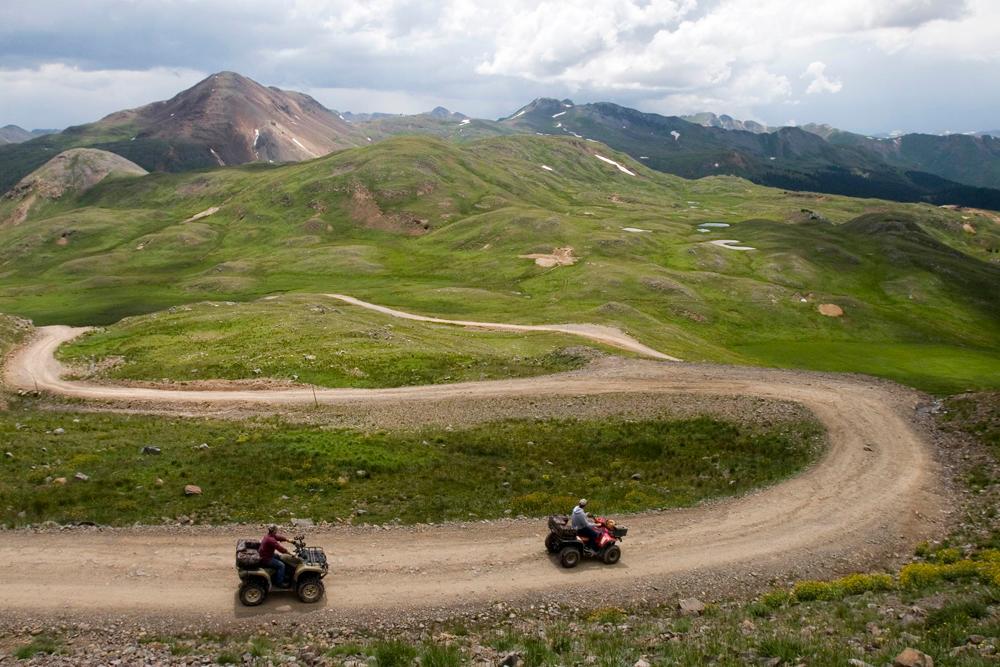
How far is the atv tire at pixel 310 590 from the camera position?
21641 mm

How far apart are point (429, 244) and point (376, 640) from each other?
158064 millimetres

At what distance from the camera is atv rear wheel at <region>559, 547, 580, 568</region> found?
24531mm

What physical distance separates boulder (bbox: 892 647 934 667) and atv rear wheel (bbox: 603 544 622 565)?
1135 cm

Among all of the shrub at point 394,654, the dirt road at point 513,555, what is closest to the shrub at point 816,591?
the dirt road at point 513,555

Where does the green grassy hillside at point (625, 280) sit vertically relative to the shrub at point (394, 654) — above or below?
above

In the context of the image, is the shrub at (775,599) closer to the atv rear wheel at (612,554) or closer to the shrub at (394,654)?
the atv rear wheel at (612,554)

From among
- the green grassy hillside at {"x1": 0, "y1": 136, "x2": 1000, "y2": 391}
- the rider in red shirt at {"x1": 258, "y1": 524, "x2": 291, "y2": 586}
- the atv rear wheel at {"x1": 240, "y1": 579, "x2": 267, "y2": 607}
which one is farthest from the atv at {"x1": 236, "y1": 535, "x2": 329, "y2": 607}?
the green grassy hillside at {"x1": 0, "y1": 136, "x2": 1000, "y2": 391}

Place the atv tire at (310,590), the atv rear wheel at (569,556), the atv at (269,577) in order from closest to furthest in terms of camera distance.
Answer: the atv at (269,577), the atv tire at (310,590), the atv rear wheel at (569,556)

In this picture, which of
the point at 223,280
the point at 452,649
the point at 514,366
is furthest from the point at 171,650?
the point at 223,280

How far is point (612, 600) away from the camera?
74.4ft

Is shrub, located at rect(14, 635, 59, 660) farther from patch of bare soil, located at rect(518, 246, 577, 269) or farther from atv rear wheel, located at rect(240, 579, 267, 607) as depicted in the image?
patch of bare soil, located at rect(518, 246, 577, 269)

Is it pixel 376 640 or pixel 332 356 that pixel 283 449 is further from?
pixel 332 356

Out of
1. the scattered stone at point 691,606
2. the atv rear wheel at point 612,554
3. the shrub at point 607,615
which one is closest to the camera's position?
the shrub at point 607,615

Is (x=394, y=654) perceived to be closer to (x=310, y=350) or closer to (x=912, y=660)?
(x=912, y=660)
